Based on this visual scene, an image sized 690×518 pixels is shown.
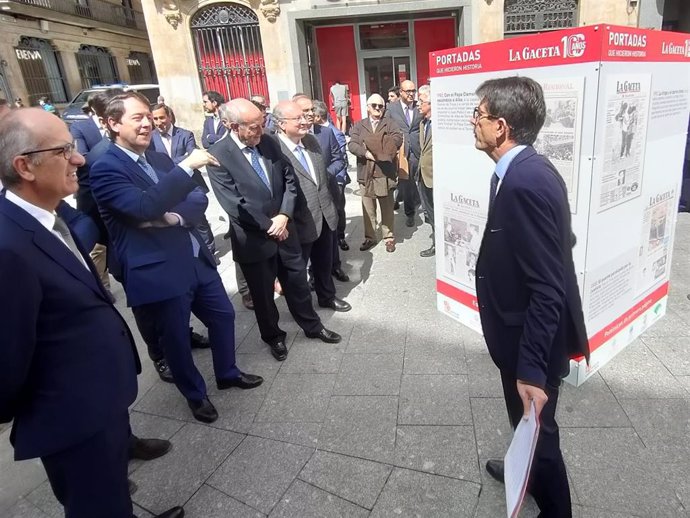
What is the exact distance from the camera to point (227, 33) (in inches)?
494

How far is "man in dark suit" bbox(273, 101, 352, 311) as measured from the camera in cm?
366

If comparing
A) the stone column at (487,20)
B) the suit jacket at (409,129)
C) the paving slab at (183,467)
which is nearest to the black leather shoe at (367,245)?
the suit jacket at (409,129)

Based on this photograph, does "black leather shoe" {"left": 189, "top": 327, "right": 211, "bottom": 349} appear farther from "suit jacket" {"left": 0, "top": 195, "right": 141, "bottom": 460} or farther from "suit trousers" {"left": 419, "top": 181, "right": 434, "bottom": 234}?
"suit trousers" {"left": 419, "top": 181, "right": 434, "bottom": 234}

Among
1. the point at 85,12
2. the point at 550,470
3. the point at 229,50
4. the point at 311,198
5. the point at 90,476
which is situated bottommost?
the point at 550,470

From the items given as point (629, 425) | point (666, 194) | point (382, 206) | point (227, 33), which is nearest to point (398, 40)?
point (227, 33)

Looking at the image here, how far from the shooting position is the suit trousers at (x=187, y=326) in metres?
2.63

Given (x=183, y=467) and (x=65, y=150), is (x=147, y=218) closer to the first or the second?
(x=65, y=150)

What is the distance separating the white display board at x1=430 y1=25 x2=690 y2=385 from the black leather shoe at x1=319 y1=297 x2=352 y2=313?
1.12m

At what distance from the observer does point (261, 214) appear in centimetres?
314

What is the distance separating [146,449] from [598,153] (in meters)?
2.93

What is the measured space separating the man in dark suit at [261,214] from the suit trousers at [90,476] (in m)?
1.70

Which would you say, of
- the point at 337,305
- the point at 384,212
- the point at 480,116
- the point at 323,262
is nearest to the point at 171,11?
the point at 384,212

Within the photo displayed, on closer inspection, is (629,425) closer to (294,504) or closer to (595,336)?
(595,336)

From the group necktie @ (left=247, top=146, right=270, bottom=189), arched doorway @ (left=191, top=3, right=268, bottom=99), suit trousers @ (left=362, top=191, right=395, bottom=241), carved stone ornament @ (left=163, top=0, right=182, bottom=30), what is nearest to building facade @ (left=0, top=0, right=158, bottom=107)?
carved stone ornament @ (left=163, top=0, right=182, bottom=30)
